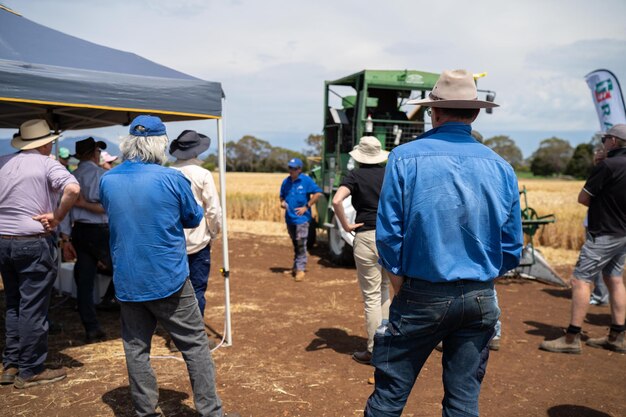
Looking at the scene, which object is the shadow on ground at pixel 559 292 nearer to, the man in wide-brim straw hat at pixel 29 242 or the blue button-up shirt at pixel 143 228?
the blue button-up shirt at pixel 143 228

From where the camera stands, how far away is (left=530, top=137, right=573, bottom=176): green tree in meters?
72.6

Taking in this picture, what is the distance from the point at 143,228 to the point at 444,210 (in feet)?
5.78

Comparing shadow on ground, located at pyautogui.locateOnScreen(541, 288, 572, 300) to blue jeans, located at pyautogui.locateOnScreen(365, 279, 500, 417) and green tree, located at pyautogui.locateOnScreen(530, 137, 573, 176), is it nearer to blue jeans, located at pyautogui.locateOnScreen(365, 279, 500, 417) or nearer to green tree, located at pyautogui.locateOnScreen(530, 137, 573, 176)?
blue jeans, located at pyautogui.locateOnScreen(365, 279, 500, 417)

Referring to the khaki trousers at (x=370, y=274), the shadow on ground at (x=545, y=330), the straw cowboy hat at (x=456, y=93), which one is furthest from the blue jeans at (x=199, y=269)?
the shadow on ground at (x=545, y=330)

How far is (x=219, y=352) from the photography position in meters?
4.91

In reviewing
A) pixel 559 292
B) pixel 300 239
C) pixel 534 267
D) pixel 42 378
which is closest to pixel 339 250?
pixel 300 239

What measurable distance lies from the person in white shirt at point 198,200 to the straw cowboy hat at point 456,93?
2.44 metres

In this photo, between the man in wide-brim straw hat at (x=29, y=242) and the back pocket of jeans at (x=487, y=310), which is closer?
the back pocket of jeans at (x=487, y=310)

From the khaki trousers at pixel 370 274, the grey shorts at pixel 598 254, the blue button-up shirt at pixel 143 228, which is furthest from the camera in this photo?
the grey shorts at pixel 598 254

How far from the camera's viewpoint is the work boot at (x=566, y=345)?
504 centimetres

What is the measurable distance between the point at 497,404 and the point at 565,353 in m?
1.60

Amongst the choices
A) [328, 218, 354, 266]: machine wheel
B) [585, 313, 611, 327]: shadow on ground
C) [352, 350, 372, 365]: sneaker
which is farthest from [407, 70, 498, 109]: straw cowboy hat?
[328, 218, 354, 266]: machine wheel

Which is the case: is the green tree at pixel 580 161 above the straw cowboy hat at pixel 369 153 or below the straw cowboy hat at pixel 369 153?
below

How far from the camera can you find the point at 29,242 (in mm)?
3914
